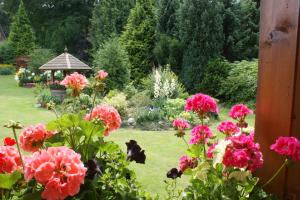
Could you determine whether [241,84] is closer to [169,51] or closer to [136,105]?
[169,51]

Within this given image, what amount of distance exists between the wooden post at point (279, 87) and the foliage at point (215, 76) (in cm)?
948

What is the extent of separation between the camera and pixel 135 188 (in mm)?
1611

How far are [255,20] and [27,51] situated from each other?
539 inches

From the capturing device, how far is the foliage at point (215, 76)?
1110 cm

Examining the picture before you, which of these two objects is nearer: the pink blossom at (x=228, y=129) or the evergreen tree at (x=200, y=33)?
the pink blossom at (x=228, y=129)

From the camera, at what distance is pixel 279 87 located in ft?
5.31

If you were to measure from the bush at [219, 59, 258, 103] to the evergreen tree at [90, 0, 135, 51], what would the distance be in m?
7.49

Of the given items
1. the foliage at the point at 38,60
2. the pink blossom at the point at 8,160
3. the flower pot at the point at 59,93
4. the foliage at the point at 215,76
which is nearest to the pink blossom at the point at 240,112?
the pink blossom at the point at 8,160

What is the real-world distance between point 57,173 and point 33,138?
0.41m

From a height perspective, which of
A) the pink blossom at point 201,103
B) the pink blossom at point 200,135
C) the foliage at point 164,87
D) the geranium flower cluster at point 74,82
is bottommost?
the foliage at point 164,87

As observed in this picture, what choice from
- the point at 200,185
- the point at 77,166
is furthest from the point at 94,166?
the point at 200,185

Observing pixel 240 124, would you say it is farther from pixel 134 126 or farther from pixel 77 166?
pixel 134 126

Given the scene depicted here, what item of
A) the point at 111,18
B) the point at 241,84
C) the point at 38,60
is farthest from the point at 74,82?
the point at 111,18

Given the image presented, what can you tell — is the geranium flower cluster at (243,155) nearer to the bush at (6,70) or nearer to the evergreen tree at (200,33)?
the evergreen tree at (200,33)
